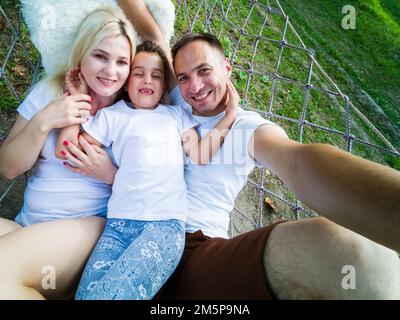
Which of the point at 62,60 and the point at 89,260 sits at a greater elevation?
the point at 62,60

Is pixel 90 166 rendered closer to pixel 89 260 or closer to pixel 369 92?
pixel 89 260

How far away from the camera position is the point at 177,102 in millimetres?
1511

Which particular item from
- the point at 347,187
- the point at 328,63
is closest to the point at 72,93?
the point at 347,187

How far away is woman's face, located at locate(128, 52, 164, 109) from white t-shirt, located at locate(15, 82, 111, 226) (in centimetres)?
32

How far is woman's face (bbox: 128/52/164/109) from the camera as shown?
1363 mm

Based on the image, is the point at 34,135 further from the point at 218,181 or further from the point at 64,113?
the point at 218,181

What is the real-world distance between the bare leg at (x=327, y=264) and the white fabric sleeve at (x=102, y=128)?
2.23 ft

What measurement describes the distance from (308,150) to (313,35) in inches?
154

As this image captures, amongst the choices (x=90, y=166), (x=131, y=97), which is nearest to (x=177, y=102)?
(x=131, y=97)

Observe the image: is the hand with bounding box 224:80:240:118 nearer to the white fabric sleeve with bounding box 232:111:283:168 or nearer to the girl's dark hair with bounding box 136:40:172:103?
the white fabric sleeve with bounding box 232:111:283:168

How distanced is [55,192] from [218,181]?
1.81 ft

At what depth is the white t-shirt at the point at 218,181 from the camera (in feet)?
4.01

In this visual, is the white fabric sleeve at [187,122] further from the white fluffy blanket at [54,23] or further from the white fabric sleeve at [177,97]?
the white fluffy blanket at [54,23]

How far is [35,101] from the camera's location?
1.33 metres
